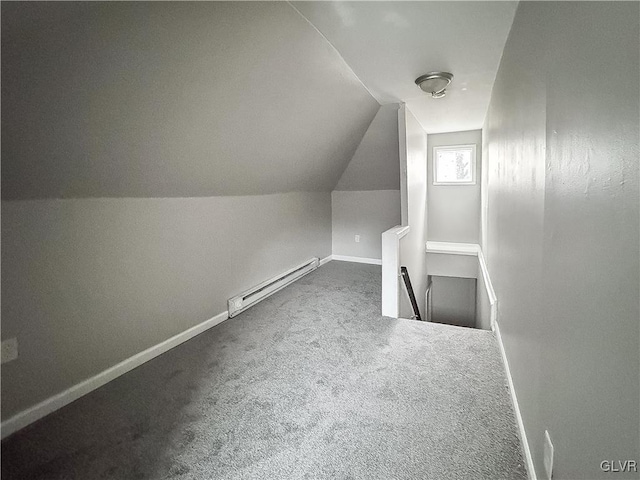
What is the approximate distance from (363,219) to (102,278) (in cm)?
404

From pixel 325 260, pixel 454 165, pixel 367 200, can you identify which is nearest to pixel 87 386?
pixel 325 260

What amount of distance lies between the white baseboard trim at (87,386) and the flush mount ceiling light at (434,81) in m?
2.87

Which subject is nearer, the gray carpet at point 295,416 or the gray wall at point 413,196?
the gray carpet at point 295,416

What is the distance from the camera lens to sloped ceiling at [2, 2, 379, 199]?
4.27 feet

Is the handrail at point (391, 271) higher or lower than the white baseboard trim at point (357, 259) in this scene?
higher

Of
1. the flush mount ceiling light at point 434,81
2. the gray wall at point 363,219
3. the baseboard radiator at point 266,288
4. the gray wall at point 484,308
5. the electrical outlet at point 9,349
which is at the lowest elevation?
the gray wall at point 484,308

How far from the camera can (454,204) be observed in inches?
225

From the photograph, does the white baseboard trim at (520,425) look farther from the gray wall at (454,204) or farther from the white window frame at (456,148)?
the white window frame at (456,148)

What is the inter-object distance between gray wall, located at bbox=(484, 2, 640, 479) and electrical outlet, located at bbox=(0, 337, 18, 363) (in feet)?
8.05

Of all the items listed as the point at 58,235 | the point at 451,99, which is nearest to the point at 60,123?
the point at 58,235

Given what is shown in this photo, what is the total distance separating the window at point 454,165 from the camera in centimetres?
549

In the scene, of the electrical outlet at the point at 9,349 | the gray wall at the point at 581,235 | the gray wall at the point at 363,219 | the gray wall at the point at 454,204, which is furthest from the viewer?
the gray wall at the point at 454,204

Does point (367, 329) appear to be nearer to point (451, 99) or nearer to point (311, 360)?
point (311, 360)

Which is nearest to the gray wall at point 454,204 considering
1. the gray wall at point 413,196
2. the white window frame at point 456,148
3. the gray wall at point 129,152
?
the white window frame at point 456,148
